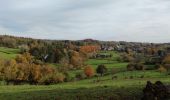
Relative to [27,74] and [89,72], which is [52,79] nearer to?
[27,74]

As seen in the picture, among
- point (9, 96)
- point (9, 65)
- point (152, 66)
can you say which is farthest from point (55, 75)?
point (9, 96)

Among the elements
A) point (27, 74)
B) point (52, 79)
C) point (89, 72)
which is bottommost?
point (52, 79)

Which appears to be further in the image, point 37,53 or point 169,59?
point 37,53

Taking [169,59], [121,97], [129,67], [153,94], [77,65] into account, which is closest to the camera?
[153,94]

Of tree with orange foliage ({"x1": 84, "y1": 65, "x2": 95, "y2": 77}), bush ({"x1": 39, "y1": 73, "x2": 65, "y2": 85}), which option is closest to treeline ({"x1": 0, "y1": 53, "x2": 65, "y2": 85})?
bush ({"x1": 39, "y1": 73, "x2": 65, "y2": 85})

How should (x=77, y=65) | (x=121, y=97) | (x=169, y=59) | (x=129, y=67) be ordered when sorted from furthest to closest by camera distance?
(x=77, y=65)
(x=169, y=59)
(x=129, y=67)
(x=121, y=97)

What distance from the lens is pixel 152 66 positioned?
123375mm

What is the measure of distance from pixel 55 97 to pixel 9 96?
477 cm

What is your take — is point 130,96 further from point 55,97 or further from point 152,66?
point 152,66

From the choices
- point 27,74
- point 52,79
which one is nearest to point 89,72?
point 52,79

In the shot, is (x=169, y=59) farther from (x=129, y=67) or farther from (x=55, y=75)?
(x=55, y=75)

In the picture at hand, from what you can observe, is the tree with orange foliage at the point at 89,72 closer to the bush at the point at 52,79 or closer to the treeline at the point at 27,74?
the treeline at the point at 27,74

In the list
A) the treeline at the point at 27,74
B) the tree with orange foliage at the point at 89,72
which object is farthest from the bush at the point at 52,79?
the tree with orange foliage at the point at 89,72

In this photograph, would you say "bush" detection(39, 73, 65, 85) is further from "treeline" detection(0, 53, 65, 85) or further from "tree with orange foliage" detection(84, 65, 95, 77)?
"tree with orange foliage" detection(84, 65, 95, 77)
